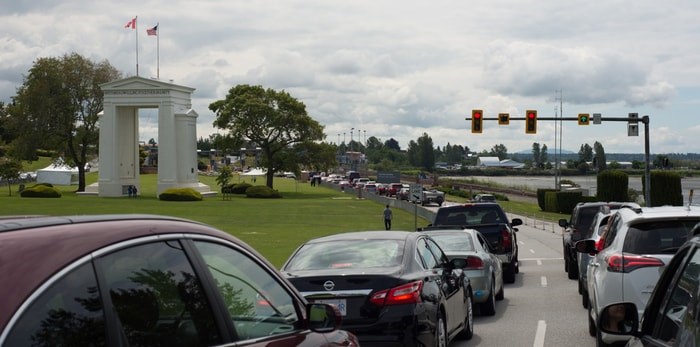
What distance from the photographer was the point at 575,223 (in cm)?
2394

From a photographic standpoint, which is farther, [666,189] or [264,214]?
[264,214]

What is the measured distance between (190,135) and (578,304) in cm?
7768

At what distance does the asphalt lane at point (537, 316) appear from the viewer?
1336cm

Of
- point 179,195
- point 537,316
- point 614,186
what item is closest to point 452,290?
point 537,316

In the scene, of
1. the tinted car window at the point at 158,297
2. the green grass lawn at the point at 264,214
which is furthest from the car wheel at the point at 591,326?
the green grass lawn at the point at 264,214

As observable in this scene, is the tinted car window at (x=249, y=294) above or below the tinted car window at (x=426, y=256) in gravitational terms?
above

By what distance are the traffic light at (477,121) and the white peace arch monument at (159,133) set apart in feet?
158

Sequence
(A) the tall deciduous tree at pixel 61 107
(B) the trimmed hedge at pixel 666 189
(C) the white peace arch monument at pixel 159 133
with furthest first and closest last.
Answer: (A) the tall deciduous tree at pixel 61 107 < (C) the white peace arch monument at pixel 159 133 < (B) the trimmed hedge at pixel 666 189

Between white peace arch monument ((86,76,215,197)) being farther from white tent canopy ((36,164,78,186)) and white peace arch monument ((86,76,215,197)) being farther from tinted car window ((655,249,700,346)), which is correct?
tinted car window ((655,249,700,346))

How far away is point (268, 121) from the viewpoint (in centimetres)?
10600

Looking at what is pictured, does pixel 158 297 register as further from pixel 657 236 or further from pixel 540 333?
pixel 540 333

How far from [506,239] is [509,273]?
78 centimetres

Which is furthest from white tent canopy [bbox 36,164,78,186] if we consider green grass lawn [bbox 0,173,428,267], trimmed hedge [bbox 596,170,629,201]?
trimmed hedge [bbox 596,170,629,201]

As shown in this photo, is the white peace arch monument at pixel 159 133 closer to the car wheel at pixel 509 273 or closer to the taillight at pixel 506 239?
the taillight at pixel 506 239
